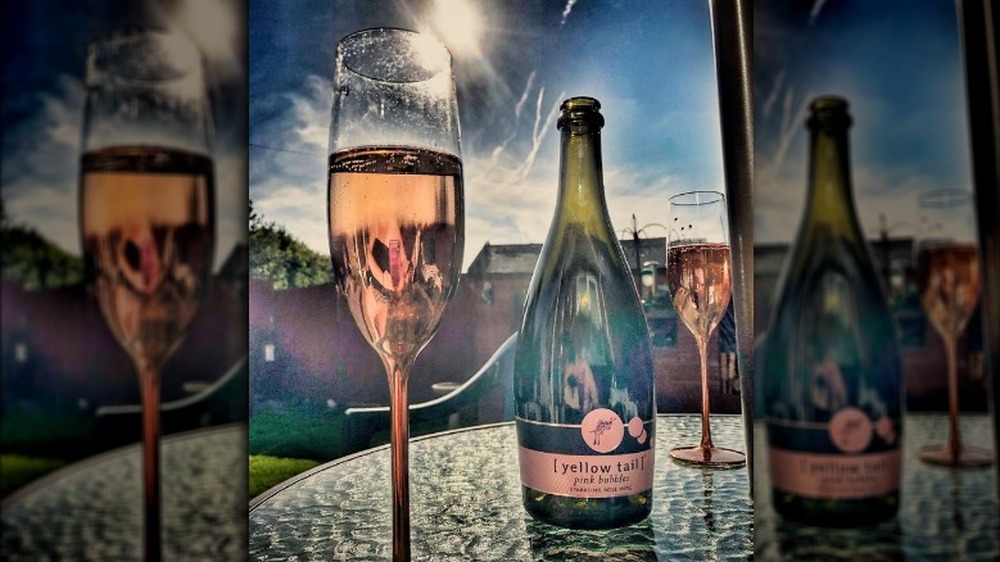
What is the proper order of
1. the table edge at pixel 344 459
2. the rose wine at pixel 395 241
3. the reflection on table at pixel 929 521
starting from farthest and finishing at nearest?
the table edge at pixel 344 459, the rose wine at pixel 395 241, the reflection on table at pixel 929 521

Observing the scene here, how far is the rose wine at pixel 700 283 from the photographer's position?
58 cm

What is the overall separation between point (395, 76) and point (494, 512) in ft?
0.94

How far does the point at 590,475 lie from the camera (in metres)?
0.45

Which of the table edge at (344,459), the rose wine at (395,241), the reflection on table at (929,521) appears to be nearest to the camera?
the reflection on table at (929,521)

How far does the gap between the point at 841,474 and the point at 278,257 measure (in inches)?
15.5

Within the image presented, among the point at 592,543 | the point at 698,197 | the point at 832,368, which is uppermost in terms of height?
the point at 698,197

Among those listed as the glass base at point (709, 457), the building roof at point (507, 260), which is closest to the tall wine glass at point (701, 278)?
the glass base at point (709, 457)

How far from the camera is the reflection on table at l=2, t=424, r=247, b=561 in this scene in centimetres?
27

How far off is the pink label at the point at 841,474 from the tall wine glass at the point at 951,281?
0.01 meters

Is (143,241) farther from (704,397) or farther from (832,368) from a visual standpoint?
(704,397)

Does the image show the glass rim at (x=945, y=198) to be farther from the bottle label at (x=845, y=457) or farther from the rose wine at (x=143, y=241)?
the rose wine at (x=143, y=241)

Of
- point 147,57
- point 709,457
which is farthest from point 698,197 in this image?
point 147,57

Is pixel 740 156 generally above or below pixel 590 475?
above

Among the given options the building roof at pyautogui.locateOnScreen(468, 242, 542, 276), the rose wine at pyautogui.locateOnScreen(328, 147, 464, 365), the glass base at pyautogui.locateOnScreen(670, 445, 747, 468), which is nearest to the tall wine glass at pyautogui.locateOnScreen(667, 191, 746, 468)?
the glass base at pyautogui.locateOnScreen(670, 445, 747, 468)
